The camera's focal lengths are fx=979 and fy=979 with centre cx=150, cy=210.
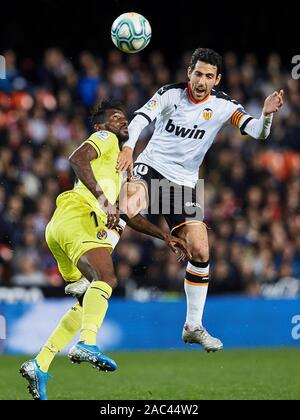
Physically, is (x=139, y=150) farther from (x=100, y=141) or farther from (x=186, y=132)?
(x=100, y=141)

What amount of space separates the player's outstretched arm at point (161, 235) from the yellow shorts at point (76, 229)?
436mm

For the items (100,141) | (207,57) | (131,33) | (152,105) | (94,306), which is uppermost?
(131,33)

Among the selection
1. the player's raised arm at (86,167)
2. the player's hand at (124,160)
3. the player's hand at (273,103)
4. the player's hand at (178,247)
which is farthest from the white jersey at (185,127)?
the player's raised arm at (86,167)

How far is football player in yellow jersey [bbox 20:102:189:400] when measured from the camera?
7656 mm

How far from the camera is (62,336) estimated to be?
323 inches

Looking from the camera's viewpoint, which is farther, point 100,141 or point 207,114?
point 207,114

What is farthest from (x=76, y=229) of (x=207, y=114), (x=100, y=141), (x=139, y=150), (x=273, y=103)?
(x=139, y=150)

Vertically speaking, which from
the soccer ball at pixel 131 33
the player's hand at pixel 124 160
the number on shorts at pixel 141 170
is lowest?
the player's hand at pixel 124 160

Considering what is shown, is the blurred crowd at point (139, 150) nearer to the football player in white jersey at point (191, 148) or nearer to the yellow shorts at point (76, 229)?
the football player in white jersey at point (191, 148)

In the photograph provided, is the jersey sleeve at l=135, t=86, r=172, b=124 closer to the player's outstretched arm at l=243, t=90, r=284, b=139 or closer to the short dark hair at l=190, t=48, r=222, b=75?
the short dark hair at l=190, t=48, r=222, b=75

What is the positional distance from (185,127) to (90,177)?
143 cm

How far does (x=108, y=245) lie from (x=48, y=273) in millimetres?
6032

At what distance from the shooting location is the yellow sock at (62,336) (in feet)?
26.7

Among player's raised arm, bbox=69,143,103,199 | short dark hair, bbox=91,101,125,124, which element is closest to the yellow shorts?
player's raised arm, bbox=69,143,103,199
